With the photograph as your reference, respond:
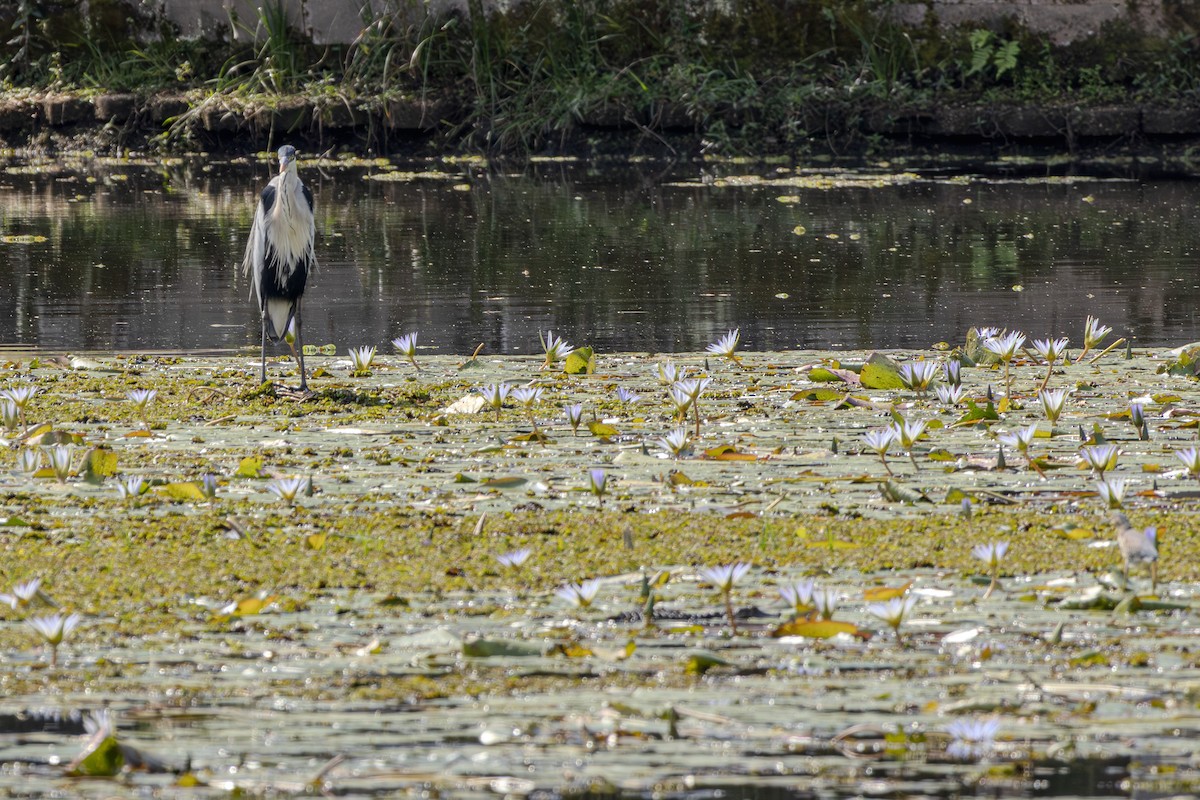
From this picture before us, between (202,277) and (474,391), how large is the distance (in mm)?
3973

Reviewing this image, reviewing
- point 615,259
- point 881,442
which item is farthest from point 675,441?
point 615,259

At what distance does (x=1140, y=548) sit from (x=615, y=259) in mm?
6218

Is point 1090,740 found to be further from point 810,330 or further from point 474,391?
point 810,330

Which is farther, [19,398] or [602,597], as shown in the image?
[19,398]

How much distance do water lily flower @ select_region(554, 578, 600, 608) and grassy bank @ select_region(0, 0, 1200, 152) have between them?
11629 millimetres

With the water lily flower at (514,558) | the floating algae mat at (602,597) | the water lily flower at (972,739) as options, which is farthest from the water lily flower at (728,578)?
the water lily flower at (972,739)

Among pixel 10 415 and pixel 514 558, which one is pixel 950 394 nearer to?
pixel 514 558

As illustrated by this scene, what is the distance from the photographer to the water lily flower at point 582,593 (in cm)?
288

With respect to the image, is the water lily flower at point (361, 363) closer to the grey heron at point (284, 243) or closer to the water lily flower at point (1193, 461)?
the grey heron at point (284, 243)

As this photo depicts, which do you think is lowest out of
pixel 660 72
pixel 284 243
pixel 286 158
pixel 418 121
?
pixel 284 243

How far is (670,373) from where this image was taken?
191 inches

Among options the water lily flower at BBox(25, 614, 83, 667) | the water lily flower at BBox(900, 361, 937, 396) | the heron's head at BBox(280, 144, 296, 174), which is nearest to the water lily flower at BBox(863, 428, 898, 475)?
the water lily flower at BBox(900, 361, 937, 396)

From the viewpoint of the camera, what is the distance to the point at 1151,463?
13.0 ft

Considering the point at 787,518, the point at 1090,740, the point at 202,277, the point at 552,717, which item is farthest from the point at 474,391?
the point at 202,277
